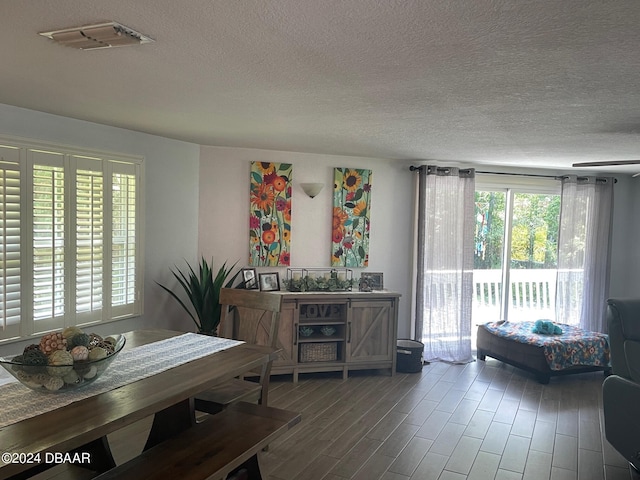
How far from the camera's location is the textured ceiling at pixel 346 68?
1599mm

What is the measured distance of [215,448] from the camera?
2221 millimetres

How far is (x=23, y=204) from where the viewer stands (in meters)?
3.25

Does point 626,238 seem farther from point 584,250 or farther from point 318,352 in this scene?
point 318,352

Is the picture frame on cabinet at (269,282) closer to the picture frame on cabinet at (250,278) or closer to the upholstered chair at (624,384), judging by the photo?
the picture frame on cabinet at (250,278)

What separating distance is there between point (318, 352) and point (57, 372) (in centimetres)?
311

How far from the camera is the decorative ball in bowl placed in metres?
1.91

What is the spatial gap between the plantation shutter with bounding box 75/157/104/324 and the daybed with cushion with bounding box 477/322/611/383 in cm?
393

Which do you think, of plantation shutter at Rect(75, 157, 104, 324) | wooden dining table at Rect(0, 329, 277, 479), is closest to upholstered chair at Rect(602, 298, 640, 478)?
wooden dining table at Rect(0, 329, 277, 479)

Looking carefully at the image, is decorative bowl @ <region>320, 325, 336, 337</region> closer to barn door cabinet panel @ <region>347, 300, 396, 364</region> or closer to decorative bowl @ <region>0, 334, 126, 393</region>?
barn door cabinet panel @ <region>347, 300, 396, 364</region>

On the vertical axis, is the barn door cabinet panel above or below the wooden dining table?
below

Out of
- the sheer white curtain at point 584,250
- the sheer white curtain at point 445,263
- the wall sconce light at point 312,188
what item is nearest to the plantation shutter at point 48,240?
the wall sconce light at point 312,188

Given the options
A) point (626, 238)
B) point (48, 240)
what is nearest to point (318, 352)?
point (48, 240)

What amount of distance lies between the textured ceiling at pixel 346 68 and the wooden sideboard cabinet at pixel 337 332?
170 centimetres

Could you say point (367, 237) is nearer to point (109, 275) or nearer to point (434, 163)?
point (434, 163)
